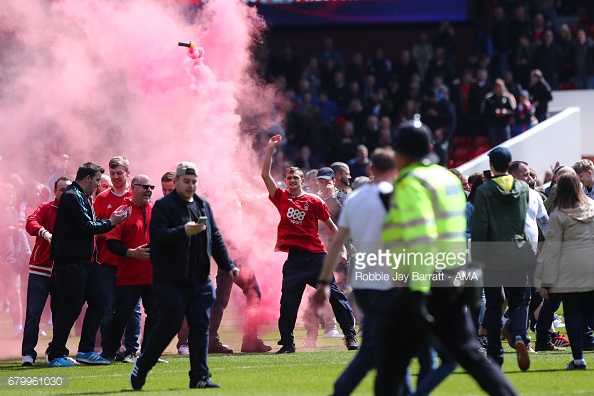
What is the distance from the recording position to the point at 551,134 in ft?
71.3

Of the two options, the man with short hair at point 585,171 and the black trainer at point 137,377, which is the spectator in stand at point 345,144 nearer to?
the man with short hair at point 585,171

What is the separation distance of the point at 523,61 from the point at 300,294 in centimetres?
1320

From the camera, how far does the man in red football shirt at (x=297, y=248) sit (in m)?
12.4

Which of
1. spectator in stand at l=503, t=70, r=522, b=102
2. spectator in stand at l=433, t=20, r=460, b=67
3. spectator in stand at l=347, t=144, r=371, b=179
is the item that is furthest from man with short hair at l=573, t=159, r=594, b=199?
spectator in stand at l=433, t=20, r=460, b=67

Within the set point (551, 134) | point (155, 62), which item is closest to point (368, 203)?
point (155, 62)

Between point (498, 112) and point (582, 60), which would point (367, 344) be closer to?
point (498, 112)

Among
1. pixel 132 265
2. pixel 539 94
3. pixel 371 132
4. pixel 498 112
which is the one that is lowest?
pixel 132 265

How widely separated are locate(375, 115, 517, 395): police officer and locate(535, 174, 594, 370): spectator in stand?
12.1 ft

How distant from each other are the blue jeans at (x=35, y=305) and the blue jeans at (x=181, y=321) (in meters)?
2.84

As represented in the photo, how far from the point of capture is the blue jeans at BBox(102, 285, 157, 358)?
38.2 ft

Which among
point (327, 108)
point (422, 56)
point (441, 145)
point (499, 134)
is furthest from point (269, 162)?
point (422, 56)

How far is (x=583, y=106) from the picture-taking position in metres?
23.6

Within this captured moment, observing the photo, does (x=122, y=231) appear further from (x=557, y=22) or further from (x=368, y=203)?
(x=557, y=22)

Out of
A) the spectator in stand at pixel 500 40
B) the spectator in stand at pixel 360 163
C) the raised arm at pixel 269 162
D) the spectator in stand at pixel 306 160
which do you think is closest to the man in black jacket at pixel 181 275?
the raised arm at pixel 269 162
